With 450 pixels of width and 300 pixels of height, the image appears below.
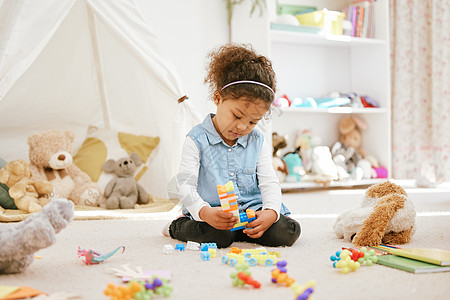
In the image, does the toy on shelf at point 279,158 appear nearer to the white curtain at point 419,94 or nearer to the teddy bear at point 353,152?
the teddy bear at point 353,152

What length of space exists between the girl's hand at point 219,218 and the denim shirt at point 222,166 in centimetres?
15

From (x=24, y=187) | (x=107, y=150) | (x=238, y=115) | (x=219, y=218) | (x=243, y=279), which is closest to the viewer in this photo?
(x=243, y=279)

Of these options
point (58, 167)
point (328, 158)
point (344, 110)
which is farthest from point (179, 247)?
point (344, 110)

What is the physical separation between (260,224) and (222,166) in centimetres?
24

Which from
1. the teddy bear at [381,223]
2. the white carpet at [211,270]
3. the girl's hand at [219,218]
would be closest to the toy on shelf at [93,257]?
the white carpet at [211,270]

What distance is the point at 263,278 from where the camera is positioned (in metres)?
1.15

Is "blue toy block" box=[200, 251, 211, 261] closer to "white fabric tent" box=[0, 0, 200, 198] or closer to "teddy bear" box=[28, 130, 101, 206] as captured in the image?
"white fabric tent" box=[0, 0, 200, 198]

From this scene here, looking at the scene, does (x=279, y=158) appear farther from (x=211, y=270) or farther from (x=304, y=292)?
(x=304, y=292)

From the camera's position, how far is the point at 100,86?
2816mm

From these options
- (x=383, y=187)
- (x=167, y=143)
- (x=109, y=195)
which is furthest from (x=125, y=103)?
(x=383, y=187)

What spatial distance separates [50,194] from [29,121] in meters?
0.65

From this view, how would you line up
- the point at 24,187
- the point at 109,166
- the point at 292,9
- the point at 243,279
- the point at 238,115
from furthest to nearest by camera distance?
the point at 292,9 < the point at 109,166 < the point at 24,187 < the point at 238,115 < the point at 243,279

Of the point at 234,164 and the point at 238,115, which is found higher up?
the point at 238,115

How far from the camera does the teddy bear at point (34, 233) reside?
112 centimetres
